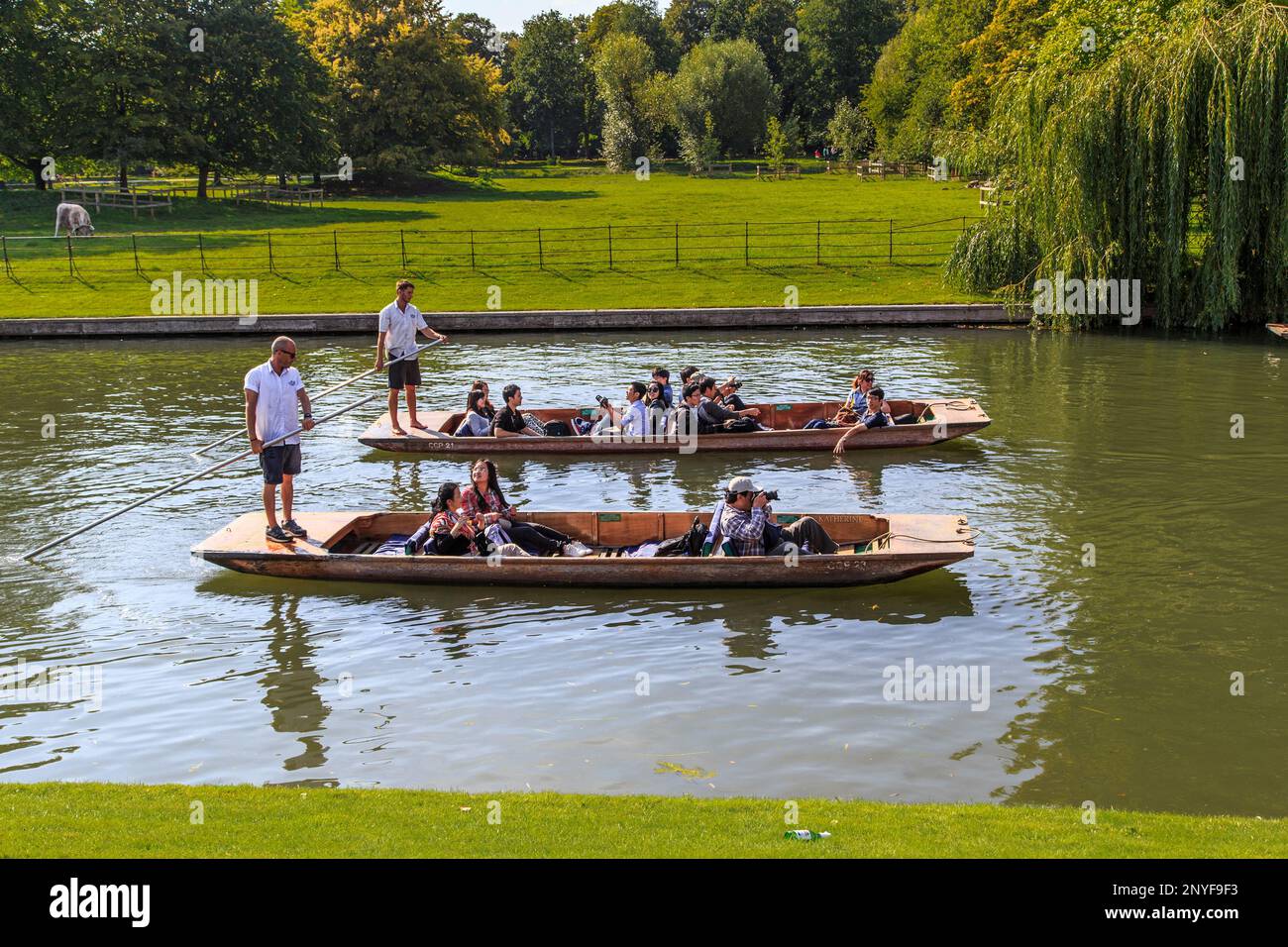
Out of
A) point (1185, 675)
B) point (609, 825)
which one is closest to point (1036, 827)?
point (609, 825)

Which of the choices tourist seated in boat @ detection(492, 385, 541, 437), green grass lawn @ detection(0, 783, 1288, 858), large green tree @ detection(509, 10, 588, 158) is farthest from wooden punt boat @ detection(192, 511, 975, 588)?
large green tree @ detection(509, 10, 588, 158)

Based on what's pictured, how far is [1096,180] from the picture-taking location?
2819 cm

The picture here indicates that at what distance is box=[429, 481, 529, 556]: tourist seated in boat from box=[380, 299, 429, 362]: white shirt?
22.1 feet

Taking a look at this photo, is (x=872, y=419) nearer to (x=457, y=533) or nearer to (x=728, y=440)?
(x=728, y=440)

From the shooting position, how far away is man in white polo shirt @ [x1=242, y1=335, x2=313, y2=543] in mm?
13852

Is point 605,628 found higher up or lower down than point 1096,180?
lower down

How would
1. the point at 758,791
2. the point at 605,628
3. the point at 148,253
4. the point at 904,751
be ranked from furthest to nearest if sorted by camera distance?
the point at 148,253 < the point at 605,628 < the point at 904,751 < the point at 758,791

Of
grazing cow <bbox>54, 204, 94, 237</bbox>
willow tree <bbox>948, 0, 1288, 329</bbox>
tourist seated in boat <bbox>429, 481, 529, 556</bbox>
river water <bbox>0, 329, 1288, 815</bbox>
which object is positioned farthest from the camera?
grazing cow <bbox>54, 204, 94, 237</bbox>

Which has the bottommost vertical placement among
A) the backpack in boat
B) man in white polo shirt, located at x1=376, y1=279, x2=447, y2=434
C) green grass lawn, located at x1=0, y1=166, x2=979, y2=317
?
the backpack in boat

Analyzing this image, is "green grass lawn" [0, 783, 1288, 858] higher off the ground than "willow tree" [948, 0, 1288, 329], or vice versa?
"willow tree" [948, 0, 1288, 329]

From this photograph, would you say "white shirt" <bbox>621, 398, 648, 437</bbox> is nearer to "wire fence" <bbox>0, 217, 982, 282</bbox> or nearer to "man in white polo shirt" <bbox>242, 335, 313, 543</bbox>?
"man in white polo shirt" <bbox>242, 335, 313, 543</bbox>

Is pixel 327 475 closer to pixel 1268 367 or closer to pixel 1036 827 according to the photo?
pixel 1036 827

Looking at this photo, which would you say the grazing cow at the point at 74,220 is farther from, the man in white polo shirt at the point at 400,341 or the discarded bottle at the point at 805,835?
the discarded bottle at the point at 805,835

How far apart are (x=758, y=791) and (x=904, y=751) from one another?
1307mm
